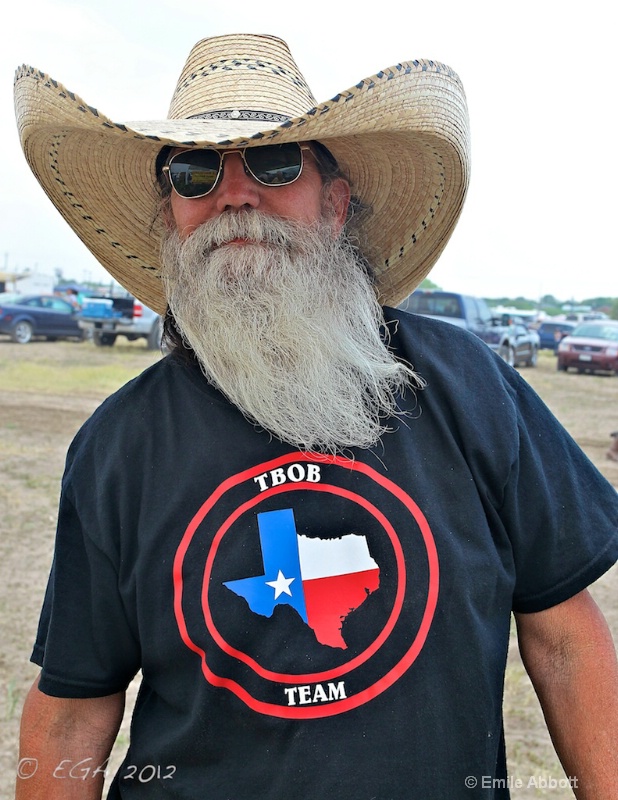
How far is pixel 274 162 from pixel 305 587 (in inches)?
36.9

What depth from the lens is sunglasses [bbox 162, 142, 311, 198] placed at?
65.2 inches

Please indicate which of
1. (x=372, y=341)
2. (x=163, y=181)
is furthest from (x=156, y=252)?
(x=372, y=341)

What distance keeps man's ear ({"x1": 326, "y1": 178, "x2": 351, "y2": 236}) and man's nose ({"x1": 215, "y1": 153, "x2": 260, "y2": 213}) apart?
0.27m

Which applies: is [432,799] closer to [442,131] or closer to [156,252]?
[442,131]

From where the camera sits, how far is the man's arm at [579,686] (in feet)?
4.59

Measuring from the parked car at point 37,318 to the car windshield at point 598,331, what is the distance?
1437cm

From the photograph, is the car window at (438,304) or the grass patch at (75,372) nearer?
the grass patch at (75,372)

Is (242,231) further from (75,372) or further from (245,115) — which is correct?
(75,372)

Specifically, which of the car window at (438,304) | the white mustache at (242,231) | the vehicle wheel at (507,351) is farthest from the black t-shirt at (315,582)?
the vehicle wheel at (507,351)

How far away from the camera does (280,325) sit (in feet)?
5.42

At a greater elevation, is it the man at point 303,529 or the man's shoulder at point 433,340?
the man's shoulder at point 433,340

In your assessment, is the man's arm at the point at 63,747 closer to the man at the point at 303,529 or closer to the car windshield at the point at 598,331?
the man at the point at 303,529

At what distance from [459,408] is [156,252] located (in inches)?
43.6

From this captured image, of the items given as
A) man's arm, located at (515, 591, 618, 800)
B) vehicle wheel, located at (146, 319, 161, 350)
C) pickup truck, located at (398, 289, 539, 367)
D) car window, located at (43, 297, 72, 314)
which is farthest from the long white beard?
car window, located at (43, 297, 72, 314)
